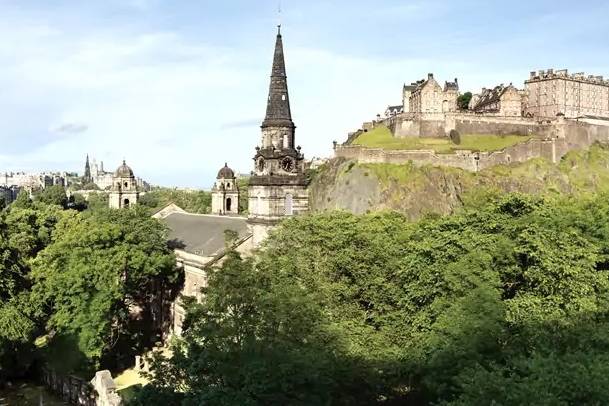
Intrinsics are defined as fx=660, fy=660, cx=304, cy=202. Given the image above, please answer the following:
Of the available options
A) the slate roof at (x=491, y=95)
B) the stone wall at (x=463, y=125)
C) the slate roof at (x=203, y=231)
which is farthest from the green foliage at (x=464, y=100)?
the slate roof at (x=203, y=231)

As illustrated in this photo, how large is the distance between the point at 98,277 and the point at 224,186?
31212mm

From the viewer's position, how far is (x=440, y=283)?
29.3 meters

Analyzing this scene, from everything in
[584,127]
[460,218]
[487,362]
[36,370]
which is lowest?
[36,370]

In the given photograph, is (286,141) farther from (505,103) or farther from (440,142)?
(505,103)

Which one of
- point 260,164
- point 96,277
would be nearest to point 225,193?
point 260,164

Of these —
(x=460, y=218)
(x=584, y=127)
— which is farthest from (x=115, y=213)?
(x=584, y=127)

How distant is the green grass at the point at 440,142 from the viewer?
3290 inches

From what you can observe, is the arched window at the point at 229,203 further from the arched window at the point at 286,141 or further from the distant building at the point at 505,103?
the distant building at the point at 505,103

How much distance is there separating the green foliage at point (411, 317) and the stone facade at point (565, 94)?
69.8 meters

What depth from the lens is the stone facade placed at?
102 metres

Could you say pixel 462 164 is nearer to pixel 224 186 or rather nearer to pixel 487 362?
pixel 224 186

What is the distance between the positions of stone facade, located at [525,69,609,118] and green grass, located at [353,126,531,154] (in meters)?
13.8

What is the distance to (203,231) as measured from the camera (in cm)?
5797

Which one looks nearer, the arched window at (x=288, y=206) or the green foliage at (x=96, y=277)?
the green foliage at (x=96, y=277)
